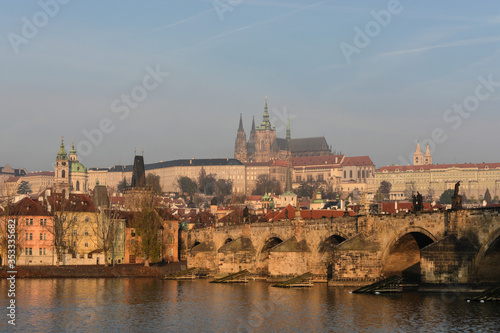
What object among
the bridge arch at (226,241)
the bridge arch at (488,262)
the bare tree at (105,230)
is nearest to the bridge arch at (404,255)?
the bridge arch at (488,262)

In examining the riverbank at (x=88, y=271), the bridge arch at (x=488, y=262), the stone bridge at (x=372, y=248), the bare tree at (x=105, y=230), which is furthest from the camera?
the bare tree at (x=105, y=230)

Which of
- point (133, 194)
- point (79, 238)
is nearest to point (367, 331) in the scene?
point (79, 238)

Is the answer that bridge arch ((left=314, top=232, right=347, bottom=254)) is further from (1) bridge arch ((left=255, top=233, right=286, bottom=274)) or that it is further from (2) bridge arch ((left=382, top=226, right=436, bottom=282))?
(1) bridge arch ((left=255, top=233, right=286, bottom=274))

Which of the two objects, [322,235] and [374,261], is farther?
[322,235]

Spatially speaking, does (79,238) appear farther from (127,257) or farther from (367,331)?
(367,331)

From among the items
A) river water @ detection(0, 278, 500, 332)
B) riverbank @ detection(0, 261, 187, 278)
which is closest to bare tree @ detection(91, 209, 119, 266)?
riverbank @ detection(0, 261, 187, 278)

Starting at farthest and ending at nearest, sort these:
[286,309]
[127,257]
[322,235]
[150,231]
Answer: [127,257], [150,231], [322,235], [286,309]

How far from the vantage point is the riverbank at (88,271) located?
7944cm

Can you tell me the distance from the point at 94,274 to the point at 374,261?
3224 cm

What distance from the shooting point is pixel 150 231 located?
293ft

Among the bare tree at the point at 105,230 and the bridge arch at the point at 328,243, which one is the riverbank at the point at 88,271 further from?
the bridge arch at the point at 328,243

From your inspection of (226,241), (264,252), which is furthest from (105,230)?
(264,252)

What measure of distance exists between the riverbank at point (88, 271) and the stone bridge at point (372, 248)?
517cm

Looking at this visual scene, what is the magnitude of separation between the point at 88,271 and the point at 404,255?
3436cm
